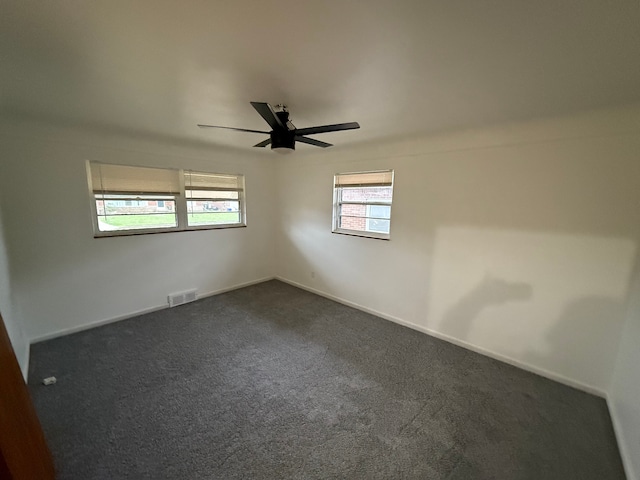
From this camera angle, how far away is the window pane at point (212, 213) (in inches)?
156

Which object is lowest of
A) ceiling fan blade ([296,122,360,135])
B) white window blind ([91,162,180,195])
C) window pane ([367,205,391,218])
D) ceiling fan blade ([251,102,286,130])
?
window pane ([367,205,391,218])

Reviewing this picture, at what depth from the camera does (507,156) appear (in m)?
2.46

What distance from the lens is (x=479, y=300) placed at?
2.77 meters

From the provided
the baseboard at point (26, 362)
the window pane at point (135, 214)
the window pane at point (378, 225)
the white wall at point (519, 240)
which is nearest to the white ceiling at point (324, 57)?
the white wall at point (519, 240)

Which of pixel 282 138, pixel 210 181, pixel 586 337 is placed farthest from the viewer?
pixel 210 181

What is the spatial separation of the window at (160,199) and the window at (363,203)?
1765 millimetres

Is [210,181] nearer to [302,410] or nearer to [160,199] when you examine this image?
[160,199]

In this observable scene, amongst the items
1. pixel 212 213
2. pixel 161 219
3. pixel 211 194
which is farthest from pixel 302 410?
pixel 211 194

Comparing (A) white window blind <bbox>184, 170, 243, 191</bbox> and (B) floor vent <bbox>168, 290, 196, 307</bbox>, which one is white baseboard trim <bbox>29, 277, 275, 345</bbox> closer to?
(B) floor vent <bbox>168, 290, 196, 307</bbox>

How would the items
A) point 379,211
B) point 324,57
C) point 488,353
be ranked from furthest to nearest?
point 379,211 → point 488,353 → point 324,57

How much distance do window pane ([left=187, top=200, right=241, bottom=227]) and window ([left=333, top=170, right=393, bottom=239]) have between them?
183cm

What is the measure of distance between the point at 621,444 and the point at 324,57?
10.3 ft

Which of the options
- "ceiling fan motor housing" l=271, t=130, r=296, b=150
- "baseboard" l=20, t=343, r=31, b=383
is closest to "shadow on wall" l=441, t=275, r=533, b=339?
"ceiling fan motor housing" l=271, t=130, r=296, b=150

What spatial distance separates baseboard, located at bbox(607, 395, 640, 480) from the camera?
5.08 ft
